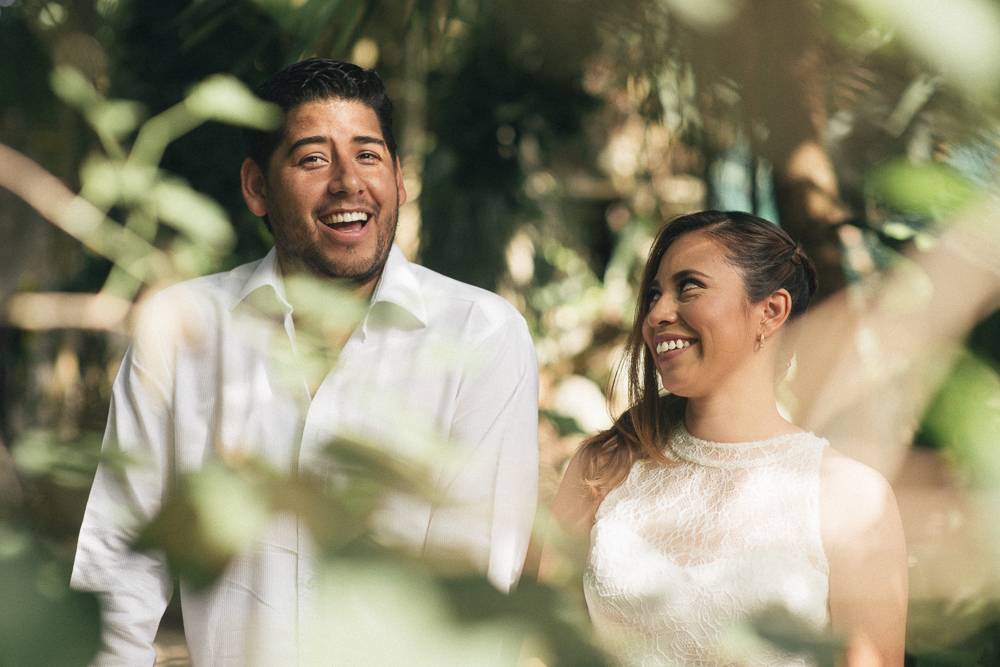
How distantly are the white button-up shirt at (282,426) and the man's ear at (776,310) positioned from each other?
37 centimetres

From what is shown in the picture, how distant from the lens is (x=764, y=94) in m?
0.49

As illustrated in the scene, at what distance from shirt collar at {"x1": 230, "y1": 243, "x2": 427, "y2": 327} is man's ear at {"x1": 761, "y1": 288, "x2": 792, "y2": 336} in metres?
0.55

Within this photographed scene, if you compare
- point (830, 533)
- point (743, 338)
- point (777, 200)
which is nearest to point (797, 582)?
point (830, 533)

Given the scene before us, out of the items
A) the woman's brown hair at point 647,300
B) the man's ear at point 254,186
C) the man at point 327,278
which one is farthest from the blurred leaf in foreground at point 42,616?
the woman's brown hair at point 647,300

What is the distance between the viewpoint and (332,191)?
109 centimetres

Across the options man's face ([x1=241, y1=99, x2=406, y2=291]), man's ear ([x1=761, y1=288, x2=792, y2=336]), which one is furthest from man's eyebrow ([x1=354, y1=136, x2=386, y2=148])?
man's ear ([x1=761, y1=288, x2=792, y2=336])

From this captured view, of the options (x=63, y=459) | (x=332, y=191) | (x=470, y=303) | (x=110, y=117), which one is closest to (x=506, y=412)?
(x=470, y=303)

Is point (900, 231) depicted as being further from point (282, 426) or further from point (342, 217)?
point (282, 426)

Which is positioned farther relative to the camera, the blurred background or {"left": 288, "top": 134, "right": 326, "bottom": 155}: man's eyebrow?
{"left": 288, "top": 134, "right": 326, "bottom": 155}: man's eyebrow

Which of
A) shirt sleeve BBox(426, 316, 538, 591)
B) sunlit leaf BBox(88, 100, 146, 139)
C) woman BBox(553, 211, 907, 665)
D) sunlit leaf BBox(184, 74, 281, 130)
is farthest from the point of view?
woman BBox(553, 211, 907, 665)

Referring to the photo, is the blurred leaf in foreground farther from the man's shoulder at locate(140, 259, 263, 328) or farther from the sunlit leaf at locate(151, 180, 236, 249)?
the sunlit leaf at locate(151, 180, 236, 249)

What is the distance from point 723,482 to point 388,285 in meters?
0.62

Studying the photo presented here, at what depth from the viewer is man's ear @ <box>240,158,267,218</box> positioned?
3.99 feet

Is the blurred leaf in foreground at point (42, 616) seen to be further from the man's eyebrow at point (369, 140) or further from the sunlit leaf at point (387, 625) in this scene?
the man's eyebrow at point (369, 140)
